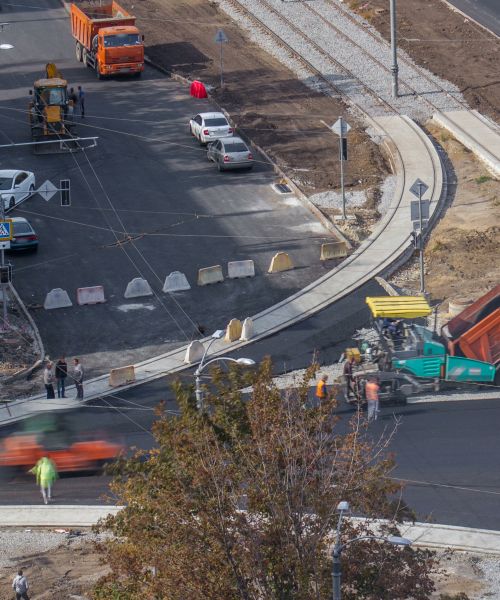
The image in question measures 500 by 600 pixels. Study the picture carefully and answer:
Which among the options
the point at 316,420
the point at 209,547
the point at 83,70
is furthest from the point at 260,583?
the point at 83,70

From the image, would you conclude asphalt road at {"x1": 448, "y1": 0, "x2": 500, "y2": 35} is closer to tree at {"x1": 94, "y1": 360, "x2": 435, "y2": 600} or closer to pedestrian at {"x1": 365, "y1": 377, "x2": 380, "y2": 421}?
pedestrian at {"x1": 365, "y1": 377, "x2": 380, "y2": 421}

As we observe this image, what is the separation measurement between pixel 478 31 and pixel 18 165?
28.3m

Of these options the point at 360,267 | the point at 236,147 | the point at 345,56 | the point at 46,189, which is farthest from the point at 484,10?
the point at 46,189

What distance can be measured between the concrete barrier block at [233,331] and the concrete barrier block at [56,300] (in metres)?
6.15

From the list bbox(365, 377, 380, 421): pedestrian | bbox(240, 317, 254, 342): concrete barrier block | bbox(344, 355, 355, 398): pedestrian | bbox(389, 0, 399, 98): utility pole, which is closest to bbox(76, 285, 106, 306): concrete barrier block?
bbox(240, 317, 254, 342): concrete barrier block

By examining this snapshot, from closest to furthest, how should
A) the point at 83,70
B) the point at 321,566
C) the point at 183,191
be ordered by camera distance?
the point at 321,566
the point at 183,191
the point at 83,70

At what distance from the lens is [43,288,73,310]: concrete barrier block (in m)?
43.7

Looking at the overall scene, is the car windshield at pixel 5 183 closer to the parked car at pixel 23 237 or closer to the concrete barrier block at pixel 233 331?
the parked car at pixel 23 237

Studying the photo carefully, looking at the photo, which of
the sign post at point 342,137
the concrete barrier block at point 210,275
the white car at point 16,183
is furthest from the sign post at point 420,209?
the white car at point 16,183

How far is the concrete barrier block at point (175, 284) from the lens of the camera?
44.6 meters

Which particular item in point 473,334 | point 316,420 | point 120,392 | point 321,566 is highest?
point 316,420

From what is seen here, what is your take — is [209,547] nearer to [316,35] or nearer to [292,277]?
[292,277]

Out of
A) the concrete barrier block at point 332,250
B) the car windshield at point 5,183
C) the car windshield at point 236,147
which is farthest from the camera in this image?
the car windshield at point 236,147

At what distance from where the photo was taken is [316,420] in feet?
72.3
